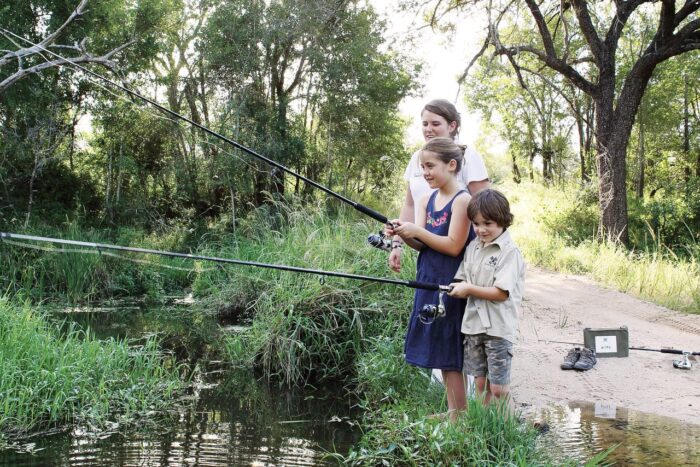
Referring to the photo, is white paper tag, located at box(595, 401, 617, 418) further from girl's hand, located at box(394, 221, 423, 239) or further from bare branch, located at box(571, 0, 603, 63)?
bare branch, located at box(571, 0, 603, 63)

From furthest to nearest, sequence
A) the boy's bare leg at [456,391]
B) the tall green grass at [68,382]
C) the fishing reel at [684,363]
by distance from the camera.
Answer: the fishing reel at [684,363], the tall green grass at [68,382], the boy's bare leg at [456,391]

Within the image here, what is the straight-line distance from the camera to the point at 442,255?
300 cm

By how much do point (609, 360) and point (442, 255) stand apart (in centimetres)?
241

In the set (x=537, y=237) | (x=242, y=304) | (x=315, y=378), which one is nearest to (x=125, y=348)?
(x=315, y=378)

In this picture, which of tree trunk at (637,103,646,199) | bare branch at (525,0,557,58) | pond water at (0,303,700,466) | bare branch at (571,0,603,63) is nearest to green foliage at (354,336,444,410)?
pond water at (0,303,700,466)

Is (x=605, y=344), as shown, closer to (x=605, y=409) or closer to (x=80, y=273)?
(x=605, y=409)

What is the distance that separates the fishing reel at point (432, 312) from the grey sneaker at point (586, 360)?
208 cm

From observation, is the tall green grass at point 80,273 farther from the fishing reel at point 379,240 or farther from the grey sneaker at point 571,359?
the fishing reel at point 379,240

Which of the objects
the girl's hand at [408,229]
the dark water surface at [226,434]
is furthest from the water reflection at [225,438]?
the girl's hand at [408,229]

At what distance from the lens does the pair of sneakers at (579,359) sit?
4500 mm

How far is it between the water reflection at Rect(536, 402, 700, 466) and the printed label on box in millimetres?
715

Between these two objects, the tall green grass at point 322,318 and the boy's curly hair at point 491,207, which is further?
the tall green grass at point 322,318

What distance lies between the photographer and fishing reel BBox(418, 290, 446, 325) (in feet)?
9.17

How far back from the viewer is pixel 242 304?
23.6 feet
